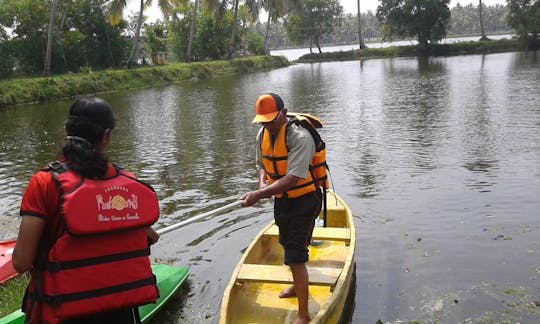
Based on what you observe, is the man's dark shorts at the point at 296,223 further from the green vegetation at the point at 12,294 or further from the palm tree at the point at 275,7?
the palm tree at the point at 275,7

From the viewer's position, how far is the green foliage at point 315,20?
226ft

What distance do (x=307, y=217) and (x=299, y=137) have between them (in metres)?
0.68

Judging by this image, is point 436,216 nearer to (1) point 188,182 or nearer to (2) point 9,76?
(1) point 188,182

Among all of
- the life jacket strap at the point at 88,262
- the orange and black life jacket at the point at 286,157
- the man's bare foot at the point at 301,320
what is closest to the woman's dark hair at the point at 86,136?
the life jacket strap at the point at 88,262

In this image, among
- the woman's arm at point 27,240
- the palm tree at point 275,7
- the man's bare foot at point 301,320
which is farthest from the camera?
the palm tree at point 275,7

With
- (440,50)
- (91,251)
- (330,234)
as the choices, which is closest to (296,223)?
(330,234)

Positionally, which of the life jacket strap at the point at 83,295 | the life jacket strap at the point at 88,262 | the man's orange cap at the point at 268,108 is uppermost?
the man's orange cap at the point at 268,108

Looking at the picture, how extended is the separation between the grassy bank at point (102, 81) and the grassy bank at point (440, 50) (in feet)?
63.4

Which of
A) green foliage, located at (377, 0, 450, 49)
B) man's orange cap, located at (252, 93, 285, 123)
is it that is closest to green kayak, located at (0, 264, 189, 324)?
man's orange cap, located at (252, 93, 285, 123)

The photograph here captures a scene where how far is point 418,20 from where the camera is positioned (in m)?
55.7

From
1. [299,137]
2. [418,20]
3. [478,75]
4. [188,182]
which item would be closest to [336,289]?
[299,137]

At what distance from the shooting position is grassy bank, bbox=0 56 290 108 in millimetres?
25859

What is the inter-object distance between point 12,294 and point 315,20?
68162 mm

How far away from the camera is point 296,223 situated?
13.9ft
